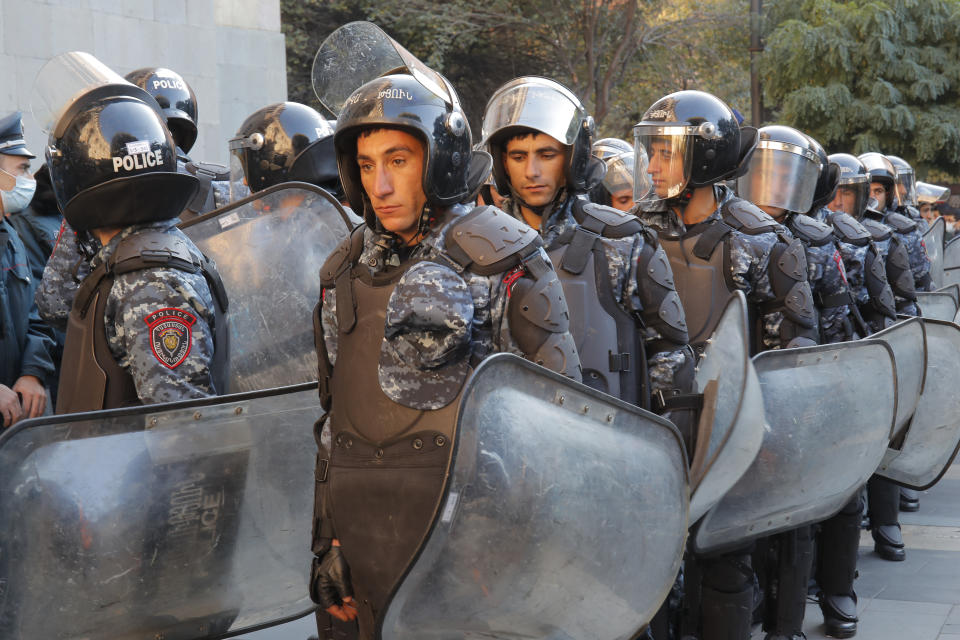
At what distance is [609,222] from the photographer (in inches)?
151

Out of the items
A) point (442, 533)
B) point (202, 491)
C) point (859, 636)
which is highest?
point (442, 533)

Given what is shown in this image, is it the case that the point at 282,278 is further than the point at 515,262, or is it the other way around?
the point at 282,278

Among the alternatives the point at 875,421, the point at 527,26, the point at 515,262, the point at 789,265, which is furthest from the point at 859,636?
the point at 527,26

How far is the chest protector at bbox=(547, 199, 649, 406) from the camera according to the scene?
362cm

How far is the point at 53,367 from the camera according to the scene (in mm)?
4664

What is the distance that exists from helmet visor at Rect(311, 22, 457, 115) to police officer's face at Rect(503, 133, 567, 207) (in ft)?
1.89

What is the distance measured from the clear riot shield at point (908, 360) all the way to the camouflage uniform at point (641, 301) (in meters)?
1.25

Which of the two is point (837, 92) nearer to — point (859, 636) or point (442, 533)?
point (859, 636)

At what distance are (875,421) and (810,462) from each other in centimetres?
39

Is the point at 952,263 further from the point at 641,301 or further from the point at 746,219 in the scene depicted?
the point at 641,301

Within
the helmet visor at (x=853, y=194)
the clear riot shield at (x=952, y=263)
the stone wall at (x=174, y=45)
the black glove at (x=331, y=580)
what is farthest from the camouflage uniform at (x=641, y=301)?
the clear riot shield at (x=952, y=263)

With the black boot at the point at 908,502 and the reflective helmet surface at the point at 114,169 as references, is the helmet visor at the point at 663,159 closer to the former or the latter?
the reflective helmet surface at the point at 114,169

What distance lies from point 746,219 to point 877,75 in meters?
16.2

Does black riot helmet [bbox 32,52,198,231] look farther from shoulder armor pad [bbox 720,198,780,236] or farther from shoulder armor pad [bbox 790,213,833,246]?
shoulder armor pad [bbox 790,213,833,246]
